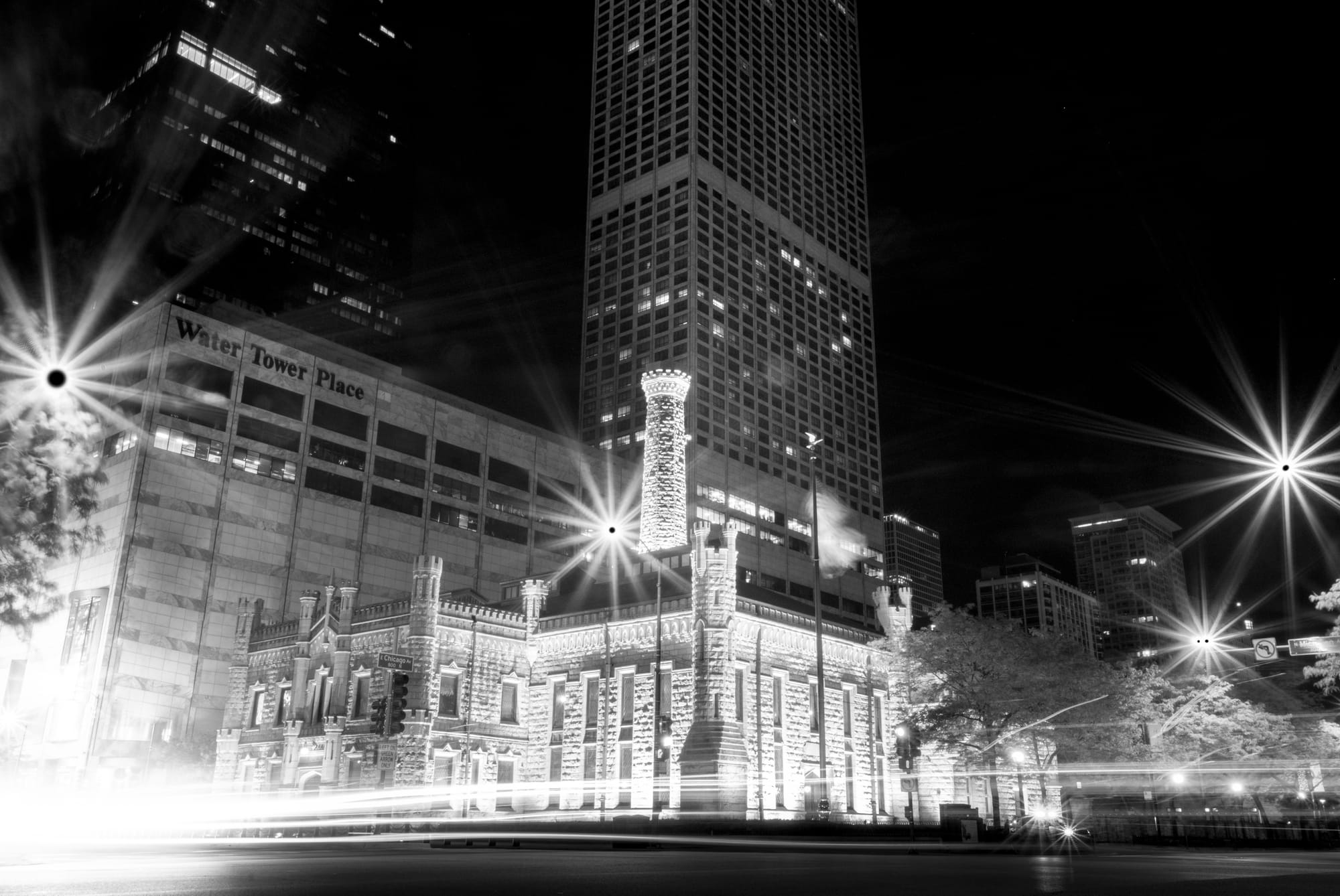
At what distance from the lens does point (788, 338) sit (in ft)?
568

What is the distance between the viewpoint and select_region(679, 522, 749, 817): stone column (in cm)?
4856

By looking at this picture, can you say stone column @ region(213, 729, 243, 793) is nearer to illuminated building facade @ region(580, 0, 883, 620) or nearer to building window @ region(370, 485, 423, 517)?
building window @ region(370, 485, 423, 517)

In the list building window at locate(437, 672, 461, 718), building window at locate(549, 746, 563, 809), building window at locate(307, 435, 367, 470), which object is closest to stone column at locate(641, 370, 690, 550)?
building window at locate(549, 746, 563, 809)

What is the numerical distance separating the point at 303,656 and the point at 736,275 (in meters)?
117

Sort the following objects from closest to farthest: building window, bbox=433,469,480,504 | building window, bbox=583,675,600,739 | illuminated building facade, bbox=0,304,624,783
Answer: building window, bbox=583,675,600,739 → illuminated building facade, bbox=0,304,624,783 → building window, bbox=433,469,480,504

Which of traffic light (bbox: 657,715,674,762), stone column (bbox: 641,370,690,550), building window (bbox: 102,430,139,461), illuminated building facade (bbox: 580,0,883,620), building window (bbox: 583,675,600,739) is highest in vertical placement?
illuminated building facade (bbox: 580,0,883,620)

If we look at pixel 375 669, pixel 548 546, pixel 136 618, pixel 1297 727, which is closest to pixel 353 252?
pixel 548 546

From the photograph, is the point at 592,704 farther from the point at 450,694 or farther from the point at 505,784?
the point at 450,694

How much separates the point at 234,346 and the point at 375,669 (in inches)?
1537

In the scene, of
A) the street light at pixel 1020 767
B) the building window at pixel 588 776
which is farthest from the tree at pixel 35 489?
the street light at pixel 1020 767

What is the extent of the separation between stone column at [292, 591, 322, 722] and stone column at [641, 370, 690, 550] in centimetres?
2095

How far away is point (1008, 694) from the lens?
50.8m

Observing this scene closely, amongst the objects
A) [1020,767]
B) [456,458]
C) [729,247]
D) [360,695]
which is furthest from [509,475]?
[729,247]

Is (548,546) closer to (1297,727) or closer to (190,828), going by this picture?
(190,828)
